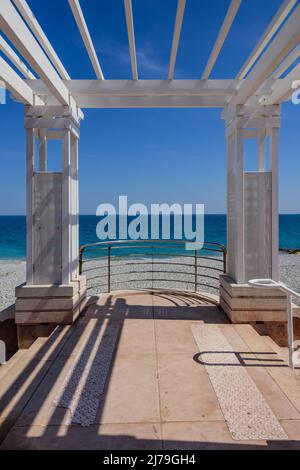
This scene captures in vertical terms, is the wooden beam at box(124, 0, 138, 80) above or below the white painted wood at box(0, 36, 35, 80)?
above

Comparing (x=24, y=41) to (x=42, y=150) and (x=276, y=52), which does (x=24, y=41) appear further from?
(x=276, y=52)

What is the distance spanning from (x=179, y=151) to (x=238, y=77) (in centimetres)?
4730

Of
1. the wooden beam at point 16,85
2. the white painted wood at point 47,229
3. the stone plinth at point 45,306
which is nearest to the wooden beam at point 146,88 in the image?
the wooden beam at point 16,85

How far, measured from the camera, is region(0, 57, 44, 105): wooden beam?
2898 millimetres

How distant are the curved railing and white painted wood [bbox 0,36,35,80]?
227 cm

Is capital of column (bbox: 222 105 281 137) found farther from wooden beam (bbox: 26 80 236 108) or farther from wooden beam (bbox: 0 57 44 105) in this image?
wooden beam (bbox: 0 57 44 105)

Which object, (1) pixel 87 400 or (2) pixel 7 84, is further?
(2) pixel 7 84

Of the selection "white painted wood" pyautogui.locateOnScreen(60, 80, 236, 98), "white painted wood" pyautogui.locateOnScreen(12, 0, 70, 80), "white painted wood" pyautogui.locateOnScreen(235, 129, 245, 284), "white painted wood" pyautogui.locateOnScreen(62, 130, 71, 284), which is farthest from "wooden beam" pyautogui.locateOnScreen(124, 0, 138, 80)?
"white painted wood" pyautogui.locateOnScreen(235, 129, 245, 284)

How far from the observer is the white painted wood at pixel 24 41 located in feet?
6.66

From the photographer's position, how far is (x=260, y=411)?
1954mm

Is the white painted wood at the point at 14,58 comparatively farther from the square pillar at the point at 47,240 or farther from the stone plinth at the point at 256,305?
the stone plinth at the point at 256,305

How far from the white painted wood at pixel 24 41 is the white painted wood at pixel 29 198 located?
2.28ft
